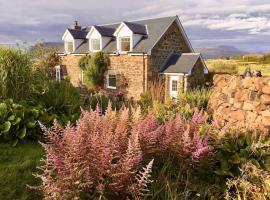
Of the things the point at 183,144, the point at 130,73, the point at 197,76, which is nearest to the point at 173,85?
the point at 197,76

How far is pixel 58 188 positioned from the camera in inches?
127

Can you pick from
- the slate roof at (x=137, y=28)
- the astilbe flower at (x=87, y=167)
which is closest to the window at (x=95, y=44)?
the slate roof at (x=137, y=28)

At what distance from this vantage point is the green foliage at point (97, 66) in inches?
990

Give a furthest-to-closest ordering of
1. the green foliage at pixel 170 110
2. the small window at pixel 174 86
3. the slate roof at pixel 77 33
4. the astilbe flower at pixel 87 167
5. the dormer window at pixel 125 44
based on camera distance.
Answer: the slate roof at pixel 77 33 < the dormer window at pixel 125 44 < the small window at pixel 174 86 < the green foliage at pixel 170 110 < the astilbe flower at pixel 87 167

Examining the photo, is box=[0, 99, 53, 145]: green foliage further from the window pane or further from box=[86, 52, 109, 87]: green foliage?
box=[86, 52, 109, 87]: green foliage

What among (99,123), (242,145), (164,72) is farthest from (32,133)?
(164,72)

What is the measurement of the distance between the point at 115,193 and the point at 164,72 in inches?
767

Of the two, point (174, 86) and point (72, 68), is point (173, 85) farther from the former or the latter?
point (72, 68)

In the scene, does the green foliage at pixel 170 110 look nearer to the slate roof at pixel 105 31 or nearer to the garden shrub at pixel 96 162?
the garden shrub at pixel 96 162

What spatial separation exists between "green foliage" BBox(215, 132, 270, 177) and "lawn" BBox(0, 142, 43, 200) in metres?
2.68

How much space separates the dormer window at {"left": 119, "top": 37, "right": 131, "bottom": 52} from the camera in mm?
23969

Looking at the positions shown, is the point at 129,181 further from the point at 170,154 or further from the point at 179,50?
the point at 179,50

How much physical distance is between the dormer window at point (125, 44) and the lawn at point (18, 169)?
62.9ft

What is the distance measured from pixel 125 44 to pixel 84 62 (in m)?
4.30
